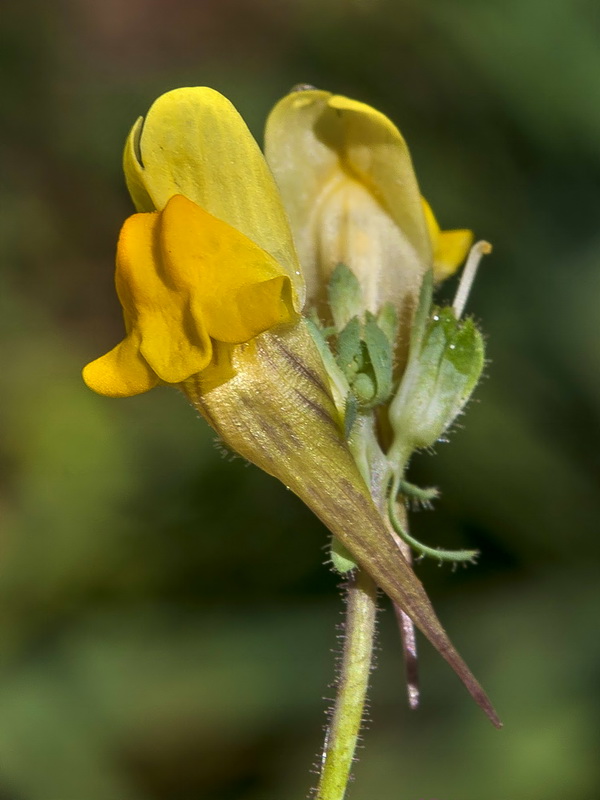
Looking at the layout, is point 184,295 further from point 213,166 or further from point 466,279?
point 466,279

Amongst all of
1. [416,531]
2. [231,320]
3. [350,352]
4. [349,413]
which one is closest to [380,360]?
[350,352]

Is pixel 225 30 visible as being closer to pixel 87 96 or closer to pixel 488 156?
pixel 87 96

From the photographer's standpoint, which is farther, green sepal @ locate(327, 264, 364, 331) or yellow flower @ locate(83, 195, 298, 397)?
green sepal @ locate(327, 264, 364, 331)

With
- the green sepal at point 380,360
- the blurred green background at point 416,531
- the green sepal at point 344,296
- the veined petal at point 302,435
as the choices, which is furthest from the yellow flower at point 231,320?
the blurred green background at point 416,531

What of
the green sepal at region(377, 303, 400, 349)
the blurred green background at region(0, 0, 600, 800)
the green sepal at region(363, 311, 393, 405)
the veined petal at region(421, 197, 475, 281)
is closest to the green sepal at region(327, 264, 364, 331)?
the green sepal at region(377, 303, 400, 349)

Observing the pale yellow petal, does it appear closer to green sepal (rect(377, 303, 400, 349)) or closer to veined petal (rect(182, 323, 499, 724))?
green sepal (rect(377, 303, 400, 349))

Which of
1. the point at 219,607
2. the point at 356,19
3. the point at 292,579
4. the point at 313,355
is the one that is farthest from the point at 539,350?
the point at 313,355
